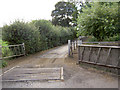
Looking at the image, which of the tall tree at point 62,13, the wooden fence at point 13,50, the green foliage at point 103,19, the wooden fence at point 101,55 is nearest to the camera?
the wooden fence at point 101,55

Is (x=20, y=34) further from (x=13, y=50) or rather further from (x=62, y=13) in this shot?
(x=62, y=13)

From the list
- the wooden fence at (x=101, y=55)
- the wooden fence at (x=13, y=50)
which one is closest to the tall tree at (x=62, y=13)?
the wooden fence at (x=13, y=50)

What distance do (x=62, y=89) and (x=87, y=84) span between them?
33.1 inches

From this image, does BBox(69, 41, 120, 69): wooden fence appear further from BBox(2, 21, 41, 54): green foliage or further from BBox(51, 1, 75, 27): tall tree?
BBox(51, 1, 75, 27): tall tree

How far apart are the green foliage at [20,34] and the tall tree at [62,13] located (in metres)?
24.3

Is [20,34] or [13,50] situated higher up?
[20,34]

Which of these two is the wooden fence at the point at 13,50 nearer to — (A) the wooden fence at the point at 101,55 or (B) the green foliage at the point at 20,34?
(B) the green foliage at the point at 20,34

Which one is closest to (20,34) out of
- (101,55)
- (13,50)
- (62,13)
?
(13,50)

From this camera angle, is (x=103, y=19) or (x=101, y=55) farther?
(x=103, y=19)

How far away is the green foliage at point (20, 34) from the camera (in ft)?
23.2

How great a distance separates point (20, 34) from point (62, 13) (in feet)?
84.6

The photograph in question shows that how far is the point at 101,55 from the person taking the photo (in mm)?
4250

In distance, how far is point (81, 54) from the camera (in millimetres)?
5078

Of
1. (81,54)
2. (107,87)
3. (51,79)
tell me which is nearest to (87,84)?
(107,87)
